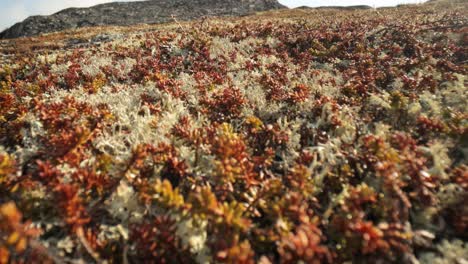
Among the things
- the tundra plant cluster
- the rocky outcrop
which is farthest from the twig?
the rocky outcrop

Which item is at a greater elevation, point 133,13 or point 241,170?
point 133,13

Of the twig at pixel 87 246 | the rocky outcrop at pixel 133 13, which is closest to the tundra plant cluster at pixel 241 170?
the twig at pixel 87 246

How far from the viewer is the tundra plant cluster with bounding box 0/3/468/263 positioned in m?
3.55

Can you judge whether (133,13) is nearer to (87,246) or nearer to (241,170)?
(241,170)

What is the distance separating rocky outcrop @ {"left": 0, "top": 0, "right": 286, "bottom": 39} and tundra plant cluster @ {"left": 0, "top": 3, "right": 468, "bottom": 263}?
33.6 meters

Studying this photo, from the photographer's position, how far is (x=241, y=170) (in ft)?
14.3

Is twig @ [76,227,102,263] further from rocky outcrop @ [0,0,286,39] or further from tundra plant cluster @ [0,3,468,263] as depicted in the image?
rocky outcrop @ [0,0,286,39]

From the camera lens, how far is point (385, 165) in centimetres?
418

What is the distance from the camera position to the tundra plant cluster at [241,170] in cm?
355

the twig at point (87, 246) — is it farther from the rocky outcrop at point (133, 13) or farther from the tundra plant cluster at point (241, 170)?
the rocky outcrop at point (133, 13)

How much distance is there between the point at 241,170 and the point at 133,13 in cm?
4324

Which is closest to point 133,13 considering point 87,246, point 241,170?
point 241,170

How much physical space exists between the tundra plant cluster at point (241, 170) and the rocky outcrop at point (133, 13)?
3356 cm

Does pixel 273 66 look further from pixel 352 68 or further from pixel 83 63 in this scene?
pixel 83 63
